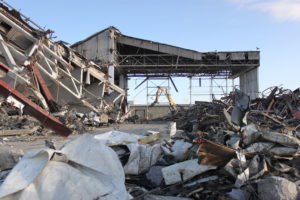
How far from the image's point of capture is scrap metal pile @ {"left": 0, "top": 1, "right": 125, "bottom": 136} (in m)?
11.8

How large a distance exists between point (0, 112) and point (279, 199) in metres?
12.2

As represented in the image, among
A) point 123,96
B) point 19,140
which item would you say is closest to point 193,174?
point 19,140

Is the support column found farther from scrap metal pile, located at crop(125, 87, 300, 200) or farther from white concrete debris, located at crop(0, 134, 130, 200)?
white concrete debris, located at crop(0, 134, 130, 200)

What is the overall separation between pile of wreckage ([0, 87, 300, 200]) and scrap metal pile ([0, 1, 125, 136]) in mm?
4119

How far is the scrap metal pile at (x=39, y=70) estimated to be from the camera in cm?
1177

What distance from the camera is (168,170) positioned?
4246 millimetres

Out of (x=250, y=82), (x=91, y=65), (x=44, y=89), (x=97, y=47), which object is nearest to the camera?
(x=44, y=89)

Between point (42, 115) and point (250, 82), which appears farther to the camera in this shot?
point (250, 82)

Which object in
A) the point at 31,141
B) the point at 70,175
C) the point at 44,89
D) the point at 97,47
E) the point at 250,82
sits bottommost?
the point at 31,141

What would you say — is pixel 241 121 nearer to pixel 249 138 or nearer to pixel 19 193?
pixel 249 138

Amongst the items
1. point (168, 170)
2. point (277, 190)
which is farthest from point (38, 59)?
point (277, 190)

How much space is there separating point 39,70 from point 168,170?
39.3ft

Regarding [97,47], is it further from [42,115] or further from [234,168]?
[234,168]

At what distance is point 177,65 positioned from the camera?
28562mm
